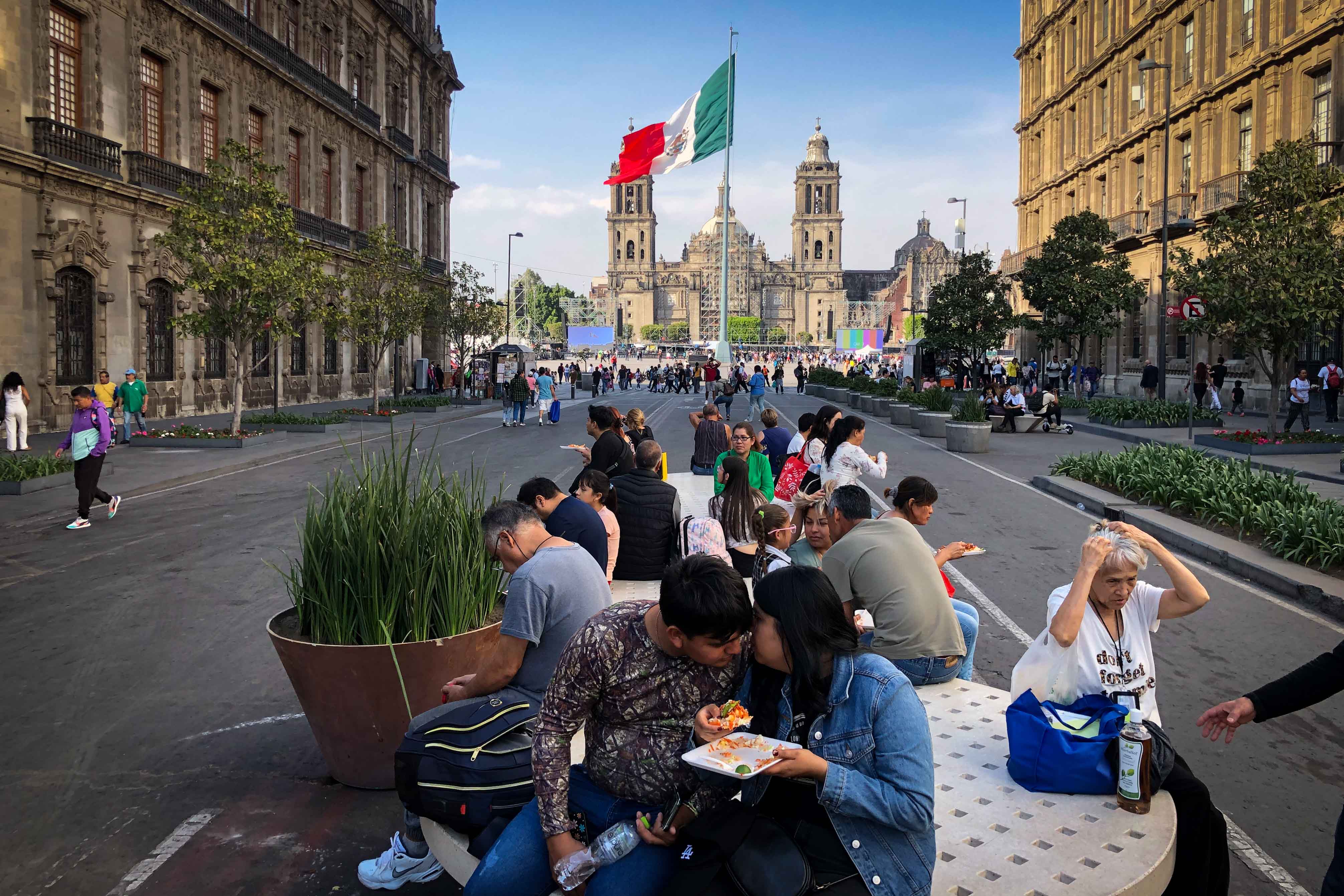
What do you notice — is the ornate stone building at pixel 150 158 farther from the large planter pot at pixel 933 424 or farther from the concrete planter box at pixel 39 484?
the large planter pot at pixel 933 424

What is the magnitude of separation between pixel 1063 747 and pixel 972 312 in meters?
38.4

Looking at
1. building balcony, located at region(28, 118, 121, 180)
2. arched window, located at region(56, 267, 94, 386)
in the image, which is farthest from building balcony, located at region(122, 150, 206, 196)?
arched window, located at region(56, 267, 94, 386)

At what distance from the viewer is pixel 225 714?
6082 mm

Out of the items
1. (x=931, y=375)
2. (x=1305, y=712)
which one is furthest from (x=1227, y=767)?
(x=931, y=375)

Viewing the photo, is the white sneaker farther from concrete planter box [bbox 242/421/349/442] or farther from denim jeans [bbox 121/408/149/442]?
concrete planter box [bbox 242/421/349/442]

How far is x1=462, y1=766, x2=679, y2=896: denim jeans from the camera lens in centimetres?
305

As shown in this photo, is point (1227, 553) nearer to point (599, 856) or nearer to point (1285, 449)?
point (599, 856)

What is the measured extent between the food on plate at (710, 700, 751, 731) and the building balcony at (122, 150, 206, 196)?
26.4 metres

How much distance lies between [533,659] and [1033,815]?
1.99 m

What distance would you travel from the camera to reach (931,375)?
160 ft

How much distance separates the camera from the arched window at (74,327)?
2434 centimetres

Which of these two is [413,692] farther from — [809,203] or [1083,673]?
[809,203]

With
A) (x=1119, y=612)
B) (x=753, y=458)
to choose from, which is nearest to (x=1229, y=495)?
(x=753, y=458)

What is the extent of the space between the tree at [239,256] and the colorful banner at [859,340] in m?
105
